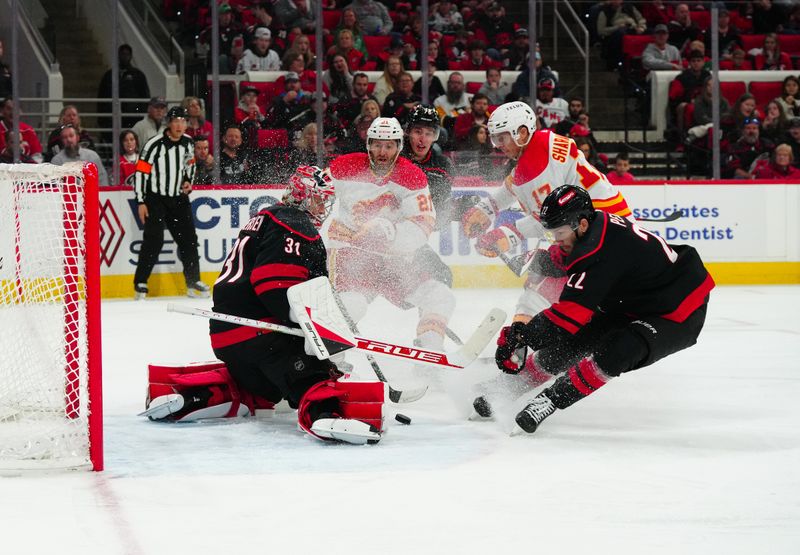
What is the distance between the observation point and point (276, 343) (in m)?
4.17

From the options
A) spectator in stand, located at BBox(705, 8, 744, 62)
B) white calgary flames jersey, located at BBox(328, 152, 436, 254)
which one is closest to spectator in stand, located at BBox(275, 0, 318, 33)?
spectator in stand, located at BBox(705, 8, 744, 62)

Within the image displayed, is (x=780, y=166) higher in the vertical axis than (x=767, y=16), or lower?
lower

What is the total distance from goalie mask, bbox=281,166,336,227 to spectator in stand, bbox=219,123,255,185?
4.38m

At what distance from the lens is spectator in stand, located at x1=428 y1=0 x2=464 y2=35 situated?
10.0 m

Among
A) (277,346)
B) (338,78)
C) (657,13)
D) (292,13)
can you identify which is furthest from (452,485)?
(657,13)

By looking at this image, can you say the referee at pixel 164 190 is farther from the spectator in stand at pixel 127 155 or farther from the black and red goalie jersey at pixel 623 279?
the black and red goalie jersey at pixel 623 279

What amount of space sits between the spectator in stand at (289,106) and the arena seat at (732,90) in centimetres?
355

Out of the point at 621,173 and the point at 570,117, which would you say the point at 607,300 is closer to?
the point at 621,173

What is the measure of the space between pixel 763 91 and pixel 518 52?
7.43ft

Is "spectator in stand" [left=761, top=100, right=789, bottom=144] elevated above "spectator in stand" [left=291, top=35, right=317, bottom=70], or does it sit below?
below

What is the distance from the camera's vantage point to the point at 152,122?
8.69 metres

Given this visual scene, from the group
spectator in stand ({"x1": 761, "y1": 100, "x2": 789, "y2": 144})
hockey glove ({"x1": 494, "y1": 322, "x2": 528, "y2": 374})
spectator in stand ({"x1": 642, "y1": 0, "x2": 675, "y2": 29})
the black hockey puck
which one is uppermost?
spectator in stand ({"x1": 642, "y1": 0, "x2": 675, "y2": 29})

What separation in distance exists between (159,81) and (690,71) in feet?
14.0

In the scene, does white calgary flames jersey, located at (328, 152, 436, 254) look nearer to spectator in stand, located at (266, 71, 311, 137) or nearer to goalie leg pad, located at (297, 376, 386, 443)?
goalie leg pad, located at (297, 376, 386, 443)
